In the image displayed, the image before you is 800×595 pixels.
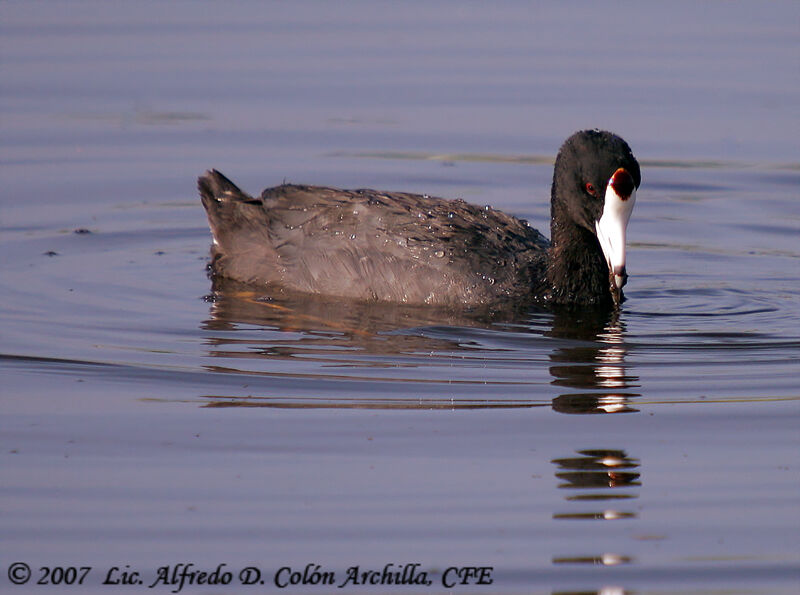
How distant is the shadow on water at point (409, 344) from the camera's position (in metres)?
6.62

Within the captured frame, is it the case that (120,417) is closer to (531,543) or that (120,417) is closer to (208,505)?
(208,505)

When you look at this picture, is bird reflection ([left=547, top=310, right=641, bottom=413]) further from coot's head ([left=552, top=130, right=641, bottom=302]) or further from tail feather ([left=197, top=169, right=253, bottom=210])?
tail feather ([left=197, top=169, right=253, bottom=210])

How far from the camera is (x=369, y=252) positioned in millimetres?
8703

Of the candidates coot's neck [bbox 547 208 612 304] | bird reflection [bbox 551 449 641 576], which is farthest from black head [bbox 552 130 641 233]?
bird reflection [bbox 551 449 641 576]

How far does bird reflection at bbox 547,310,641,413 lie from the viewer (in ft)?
21.7

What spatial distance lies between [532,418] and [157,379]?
74.1 inches

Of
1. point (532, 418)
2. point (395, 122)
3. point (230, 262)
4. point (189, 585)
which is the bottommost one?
point (189, 585)

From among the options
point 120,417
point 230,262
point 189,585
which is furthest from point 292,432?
point 230,262

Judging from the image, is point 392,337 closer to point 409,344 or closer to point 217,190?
point 409,344

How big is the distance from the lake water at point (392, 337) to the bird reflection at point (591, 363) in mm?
25

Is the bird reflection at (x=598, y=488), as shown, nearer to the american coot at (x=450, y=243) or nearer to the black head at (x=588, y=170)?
the american coot at (x=450, y=243)

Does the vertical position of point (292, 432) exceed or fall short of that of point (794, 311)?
it falls short

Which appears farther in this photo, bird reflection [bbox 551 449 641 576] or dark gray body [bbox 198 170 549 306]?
dark gray body [bbox 198 170 549 306]

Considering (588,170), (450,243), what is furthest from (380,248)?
(588,170)
